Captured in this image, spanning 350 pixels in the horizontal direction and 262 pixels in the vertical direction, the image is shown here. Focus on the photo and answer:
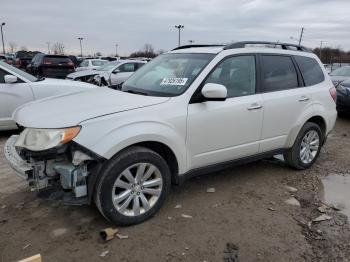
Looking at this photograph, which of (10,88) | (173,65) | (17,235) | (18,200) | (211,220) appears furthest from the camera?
(10,88)

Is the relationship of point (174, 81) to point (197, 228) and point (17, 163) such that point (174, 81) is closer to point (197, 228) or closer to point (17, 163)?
point (197, 228)

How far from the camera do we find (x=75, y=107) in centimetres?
351

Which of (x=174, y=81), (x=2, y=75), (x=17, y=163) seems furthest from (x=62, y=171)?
(x=2, y=75)

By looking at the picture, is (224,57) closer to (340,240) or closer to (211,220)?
(211,220)

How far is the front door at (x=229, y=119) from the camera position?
3840 millimetres

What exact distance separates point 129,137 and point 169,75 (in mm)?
1207

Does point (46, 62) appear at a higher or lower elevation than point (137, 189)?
higher

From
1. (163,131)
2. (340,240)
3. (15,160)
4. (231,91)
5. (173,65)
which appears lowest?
(340,240)

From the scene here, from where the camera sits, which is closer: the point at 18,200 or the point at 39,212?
the point at 39,212

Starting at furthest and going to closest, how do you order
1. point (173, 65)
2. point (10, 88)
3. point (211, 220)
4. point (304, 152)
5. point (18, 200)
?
point (10, 88) < point (304, 152) < point (173, 65) < point (18, 200) < point (211, 220)

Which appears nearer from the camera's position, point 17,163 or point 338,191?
point 17,163

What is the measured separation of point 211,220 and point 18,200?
2.19m

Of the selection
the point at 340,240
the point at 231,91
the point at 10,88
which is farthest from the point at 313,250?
the point at 10,88

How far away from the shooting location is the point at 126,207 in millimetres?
3453
